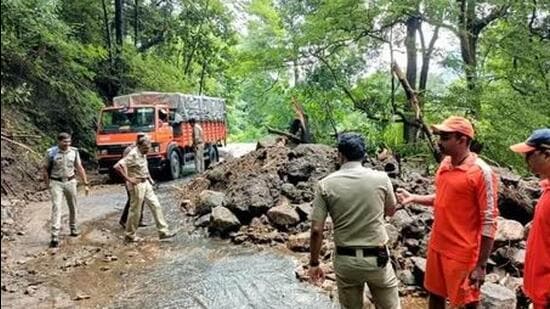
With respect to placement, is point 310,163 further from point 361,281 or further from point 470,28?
point 470,28

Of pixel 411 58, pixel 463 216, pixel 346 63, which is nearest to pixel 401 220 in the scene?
pixel 463 216

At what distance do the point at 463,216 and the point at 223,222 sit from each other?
601 centimetres

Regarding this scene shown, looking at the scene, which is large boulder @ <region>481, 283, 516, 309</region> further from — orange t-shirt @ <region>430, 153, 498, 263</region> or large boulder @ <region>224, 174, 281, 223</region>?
large boulder @ <region>224, 174, 281, 223</region>

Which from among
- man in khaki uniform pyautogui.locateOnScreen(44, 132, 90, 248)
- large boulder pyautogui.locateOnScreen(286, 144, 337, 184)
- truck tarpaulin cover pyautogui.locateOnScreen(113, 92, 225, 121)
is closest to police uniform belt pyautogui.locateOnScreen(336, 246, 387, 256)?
man in khaki uniform pyautogui.locateOnScreen(44, 132, 90, 248)

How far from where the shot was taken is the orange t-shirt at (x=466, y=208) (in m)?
3.62

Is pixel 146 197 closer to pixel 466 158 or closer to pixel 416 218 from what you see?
pixel 416 218

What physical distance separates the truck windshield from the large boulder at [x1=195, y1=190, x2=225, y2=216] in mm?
4913

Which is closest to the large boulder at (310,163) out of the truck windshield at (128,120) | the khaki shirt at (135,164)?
the khaki shirt at (135,164)

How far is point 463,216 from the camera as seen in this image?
3754 millimetres

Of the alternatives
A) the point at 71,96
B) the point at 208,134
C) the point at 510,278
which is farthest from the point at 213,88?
the point at 510,278

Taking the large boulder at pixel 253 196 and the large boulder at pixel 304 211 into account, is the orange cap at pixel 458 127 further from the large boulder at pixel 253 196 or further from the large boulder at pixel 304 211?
the large boulder at pixel 253 196

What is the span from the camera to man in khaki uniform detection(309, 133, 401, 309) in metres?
3.59

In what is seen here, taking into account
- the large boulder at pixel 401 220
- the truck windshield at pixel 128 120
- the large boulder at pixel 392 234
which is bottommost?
the large boulder at pixel 392 234

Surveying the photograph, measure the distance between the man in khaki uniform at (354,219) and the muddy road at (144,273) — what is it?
2234 millimetres
